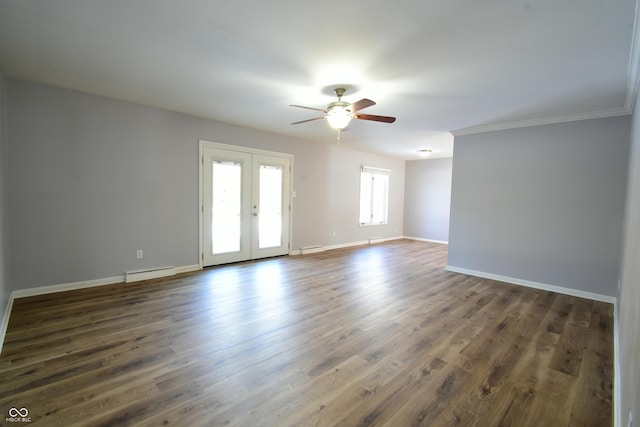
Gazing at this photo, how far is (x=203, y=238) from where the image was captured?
498 cm

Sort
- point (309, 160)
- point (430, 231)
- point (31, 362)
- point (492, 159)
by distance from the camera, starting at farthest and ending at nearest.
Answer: point (430, 231), point (309, 160), point (492, 159), point (31, 362)

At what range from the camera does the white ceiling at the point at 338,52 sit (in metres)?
1.98

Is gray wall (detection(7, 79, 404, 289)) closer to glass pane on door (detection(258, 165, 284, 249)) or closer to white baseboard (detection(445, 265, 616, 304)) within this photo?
glass pane on door (detection(258, 165, 284, 249))

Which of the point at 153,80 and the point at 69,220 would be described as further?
the point at 69,220

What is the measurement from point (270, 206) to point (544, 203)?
15.5 feet

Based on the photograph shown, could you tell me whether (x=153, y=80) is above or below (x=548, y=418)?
above

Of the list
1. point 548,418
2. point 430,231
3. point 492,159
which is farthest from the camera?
point 430,231

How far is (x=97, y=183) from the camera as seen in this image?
393 cm

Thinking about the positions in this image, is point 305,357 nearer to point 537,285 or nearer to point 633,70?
point 633,70

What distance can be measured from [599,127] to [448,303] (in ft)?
10.6

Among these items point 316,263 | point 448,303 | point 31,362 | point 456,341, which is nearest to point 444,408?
point 456,341

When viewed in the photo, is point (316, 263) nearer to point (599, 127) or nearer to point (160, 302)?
point (160, 302)

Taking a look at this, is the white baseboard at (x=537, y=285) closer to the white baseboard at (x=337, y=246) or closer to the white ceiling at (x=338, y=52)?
the white ceiling at (x=338, y=52)

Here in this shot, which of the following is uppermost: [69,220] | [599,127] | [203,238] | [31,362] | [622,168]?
[599,127]
